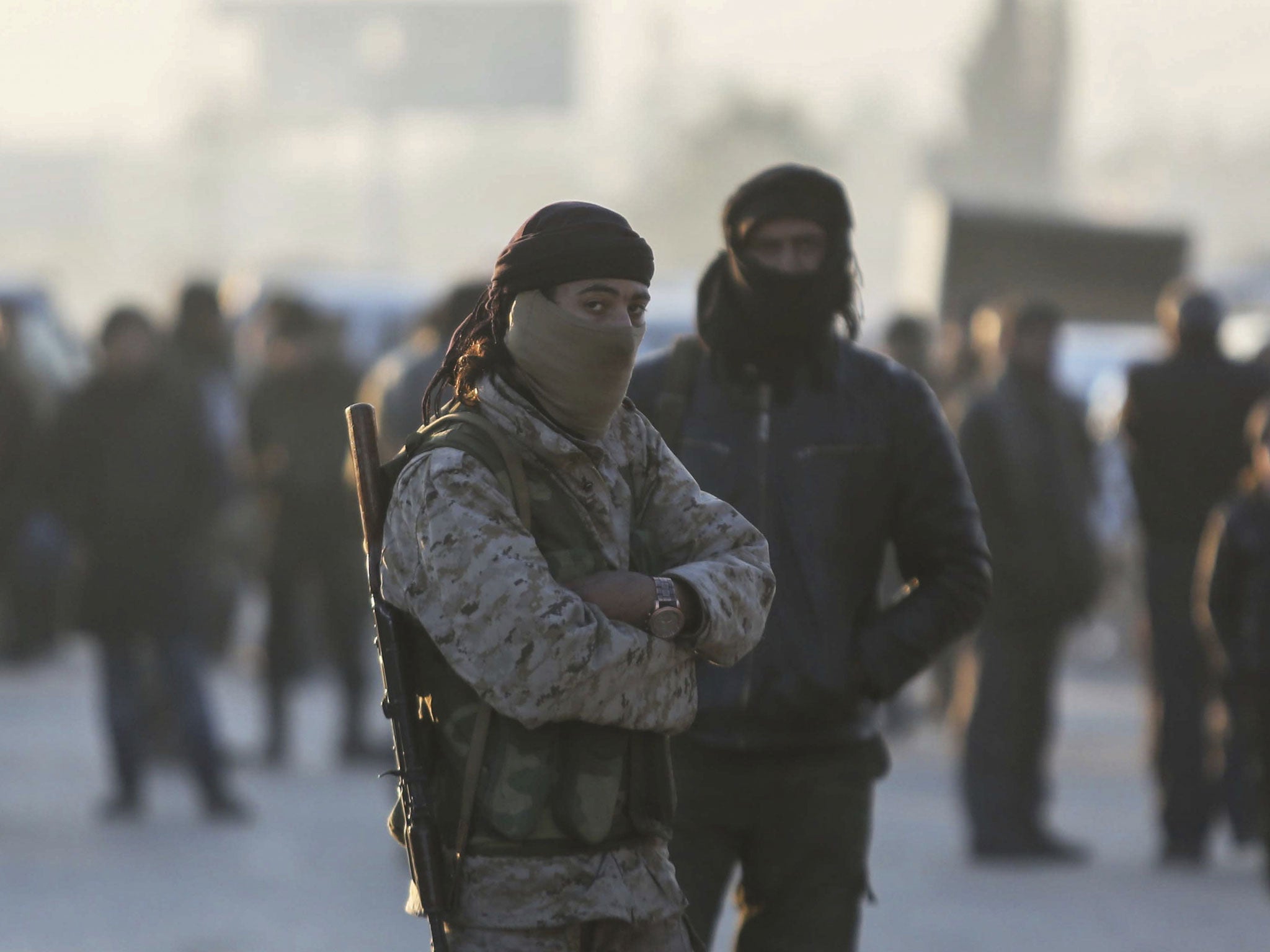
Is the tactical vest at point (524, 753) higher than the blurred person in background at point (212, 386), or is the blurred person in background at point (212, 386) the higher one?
the tactical vest at point (524, 753)

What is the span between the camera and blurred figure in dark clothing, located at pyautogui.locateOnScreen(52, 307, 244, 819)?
8359 millimetres

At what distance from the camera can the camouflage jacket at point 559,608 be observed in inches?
112

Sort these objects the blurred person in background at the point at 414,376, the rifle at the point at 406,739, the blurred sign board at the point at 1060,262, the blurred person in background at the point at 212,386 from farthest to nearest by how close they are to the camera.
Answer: the blurred sign board at the point at 1060,262
the blurred person in background at the point at 212,386
the blurred person in background at the point at 414,376
the rifle at the point at 406,739

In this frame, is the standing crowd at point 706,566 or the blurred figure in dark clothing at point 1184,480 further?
the blurred figure in dark clothing at point 1184,480

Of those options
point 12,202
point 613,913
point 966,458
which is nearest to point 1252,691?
point 966,458

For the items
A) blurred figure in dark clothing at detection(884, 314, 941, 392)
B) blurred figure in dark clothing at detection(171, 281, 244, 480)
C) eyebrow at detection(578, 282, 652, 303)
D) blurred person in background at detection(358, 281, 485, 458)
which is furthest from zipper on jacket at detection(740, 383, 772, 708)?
blurred figure in dark clothing at detection(884, 314, 941, 392)

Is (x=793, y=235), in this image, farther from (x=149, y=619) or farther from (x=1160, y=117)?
(x=1160, y=117)

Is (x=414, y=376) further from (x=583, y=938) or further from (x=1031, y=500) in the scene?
(x=583, y=938)

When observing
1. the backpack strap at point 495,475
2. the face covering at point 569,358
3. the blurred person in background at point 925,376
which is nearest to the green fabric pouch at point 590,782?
the backpack strap at point 495,475

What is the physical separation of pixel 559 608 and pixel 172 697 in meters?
6.00

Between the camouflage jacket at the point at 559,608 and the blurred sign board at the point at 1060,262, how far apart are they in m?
14.5

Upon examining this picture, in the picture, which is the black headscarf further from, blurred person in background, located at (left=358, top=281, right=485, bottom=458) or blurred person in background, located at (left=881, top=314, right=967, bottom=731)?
blurred person in background, located at (left=881, top=314, right=967, bottom=731)

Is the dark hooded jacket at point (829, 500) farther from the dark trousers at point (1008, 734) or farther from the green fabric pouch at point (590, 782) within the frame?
the dark trousers at point (1008, 734)

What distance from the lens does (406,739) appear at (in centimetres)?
299
